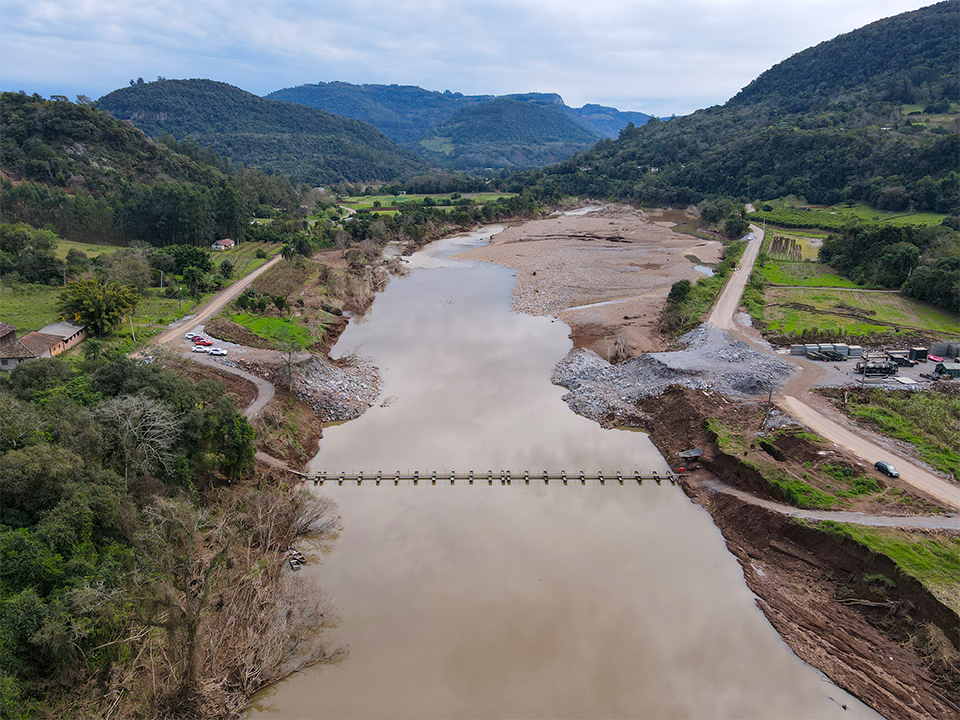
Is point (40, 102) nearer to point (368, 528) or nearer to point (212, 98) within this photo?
point (368, 528)

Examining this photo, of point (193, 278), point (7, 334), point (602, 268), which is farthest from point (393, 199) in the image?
point (7, 334)

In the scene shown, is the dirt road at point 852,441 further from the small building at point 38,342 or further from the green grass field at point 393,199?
the green grass field at point 393,199

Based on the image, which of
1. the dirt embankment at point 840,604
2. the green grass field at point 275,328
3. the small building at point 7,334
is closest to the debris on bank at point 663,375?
the dirt embankment at point 840,604

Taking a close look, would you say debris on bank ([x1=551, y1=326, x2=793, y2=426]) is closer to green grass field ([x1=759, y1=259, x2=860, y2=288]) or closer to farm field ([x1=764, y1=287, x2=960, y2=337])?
farm field ([x1=764, y1=287, x2=960, y2=337])

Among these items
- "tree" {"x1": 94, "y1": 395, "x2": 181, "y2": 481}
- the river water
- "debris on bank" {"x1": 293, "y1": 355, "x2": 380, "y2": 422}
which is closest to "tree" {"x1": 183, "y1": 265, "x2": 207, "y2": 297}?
"debris on bank" {"x1": 293, "y1": 355, "x2": 380, "y2": 422}

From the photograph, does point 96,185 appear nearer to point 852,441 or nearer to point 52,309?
point 52,309

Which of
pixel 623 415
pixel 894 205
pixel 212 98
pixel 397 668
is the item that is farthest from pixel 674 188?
pixel 212 98
